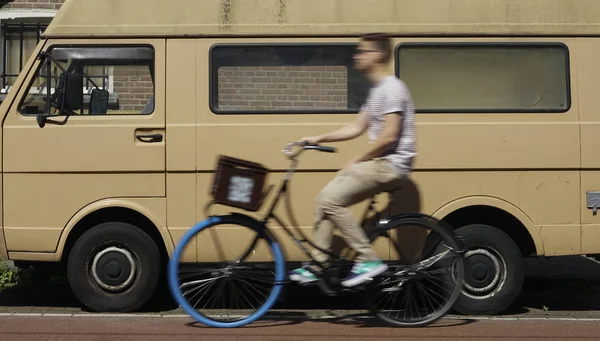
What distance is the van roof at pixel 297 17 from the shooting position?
6.63 meters

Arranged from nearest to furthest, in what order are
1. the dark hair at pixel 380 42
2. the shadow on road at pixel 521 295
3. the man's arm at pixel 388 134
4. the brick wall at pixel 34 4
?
the man's arm at pixel 388 134, the dark hair at pixel 380 42, the shadow on road at pixel 521 295, the brick wall at pixel 34 4

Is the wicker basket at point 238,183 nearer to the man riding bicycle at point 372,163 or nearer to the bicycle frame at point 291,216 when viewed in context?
the bicycle frame at point 291,216

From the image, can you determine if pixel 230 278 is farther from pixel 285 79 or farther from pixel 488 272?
pixel 488 272

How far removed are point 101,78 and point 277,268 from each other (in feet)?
7.26

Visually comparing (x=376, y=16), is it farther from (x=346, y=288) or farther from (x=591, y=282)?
(x=591, y=282)

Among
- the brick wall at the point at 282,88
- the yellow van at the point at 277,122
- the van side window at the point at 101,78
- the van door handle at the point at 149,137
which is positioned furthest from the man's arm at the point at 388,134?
the van side window at the point at 101,78

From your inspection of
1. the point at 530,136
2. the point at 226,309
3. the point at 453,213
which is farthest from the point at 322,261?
the point at 530,136

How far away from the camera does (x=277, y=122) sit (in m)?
6.59

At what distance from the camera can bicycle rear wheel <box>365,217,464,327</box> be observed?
5957 mm

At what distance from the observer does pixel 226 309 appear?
6141 millimetres

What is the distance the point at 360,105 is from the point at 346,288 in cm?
155

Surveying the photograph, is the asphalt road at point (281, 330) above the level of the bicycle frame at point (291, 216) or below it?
below

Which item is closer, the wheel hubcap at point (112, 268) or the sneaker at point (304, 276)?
the sneaker at point (304, 276)

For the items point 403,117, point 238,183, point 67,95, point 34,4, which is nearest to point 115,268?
point 67,95
